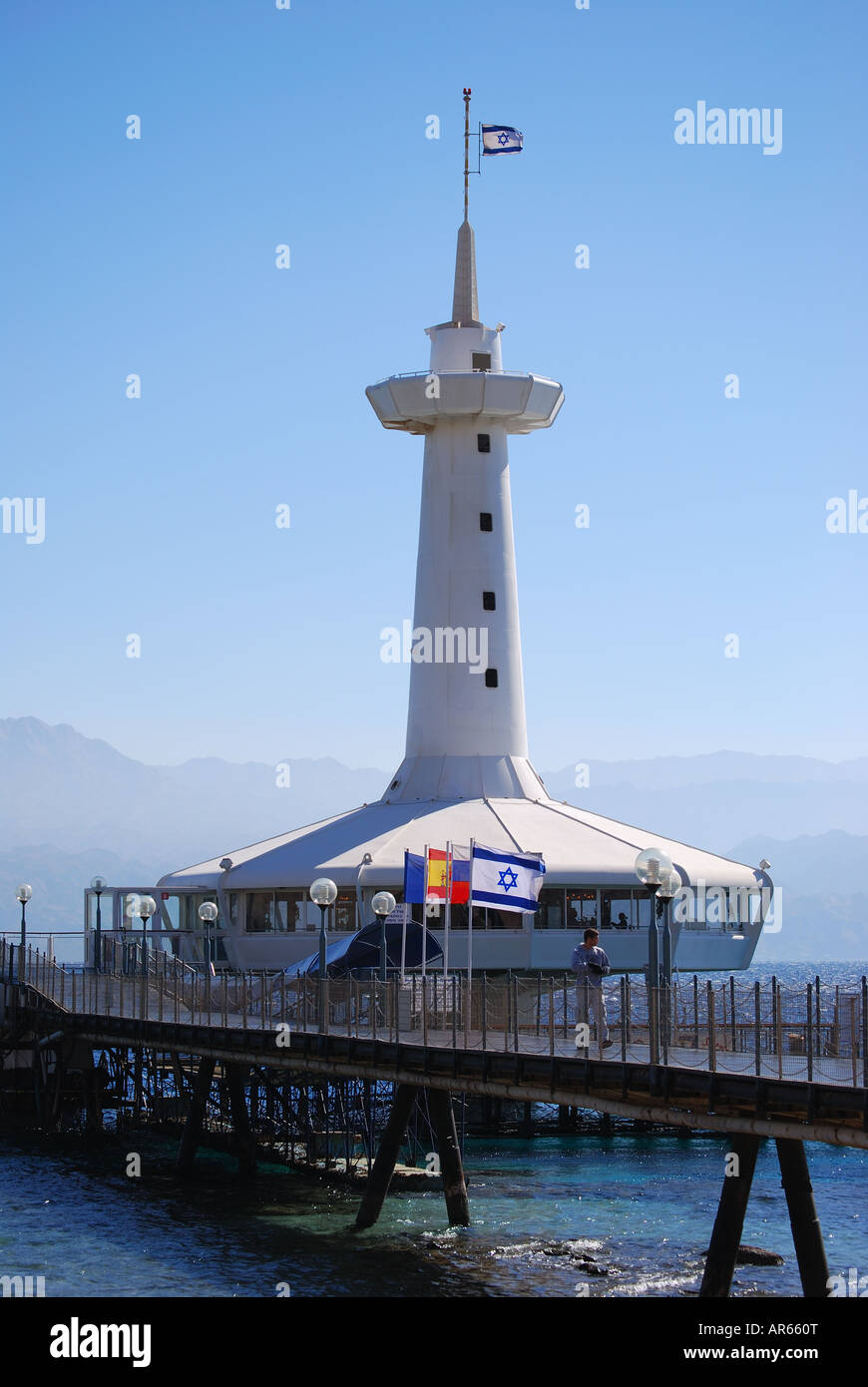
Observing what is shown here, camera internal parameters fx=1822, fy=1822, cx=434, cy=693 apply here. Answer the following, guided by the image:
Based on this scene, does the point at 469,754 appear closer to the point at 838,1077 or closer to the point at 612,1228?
the point at 612,1228

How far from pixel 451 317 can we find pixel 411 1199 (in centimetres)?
3541

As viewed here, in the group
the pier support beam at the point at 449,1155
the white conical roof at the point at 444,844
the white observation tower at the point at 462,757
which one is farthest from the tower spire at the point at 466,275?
the pier support beam at the point at 449,1155

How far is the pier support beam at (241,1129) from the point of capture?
42.6m

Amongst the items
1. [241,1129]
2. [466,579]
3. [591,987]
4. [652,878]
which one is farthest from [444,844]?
[652,878]

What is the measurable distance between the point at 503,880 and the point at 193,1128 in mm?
11389

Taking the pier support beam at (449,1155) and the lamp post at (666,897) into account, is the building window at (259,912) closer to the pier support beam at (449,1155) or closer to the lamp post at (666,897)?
the pier support beam at (449,1155)

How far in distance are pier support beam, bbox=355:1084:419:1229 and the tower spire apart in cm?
3586

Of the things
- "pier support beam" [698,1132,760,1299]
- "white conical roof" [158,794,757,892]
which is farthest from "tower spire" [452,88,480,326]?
"pier support beam" [698,1132,760,1299]

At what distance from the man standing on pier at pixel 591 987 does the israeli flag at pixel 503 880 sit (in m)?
5.78

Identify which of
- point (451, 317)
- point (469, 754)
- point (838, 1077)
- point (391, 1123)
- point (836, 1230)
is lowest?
point (836, 1230)

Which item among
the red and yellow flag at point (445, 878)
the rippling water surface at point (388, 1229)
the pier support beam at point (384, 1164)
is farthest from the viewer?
the red and yellow flag at point (445, 878)
